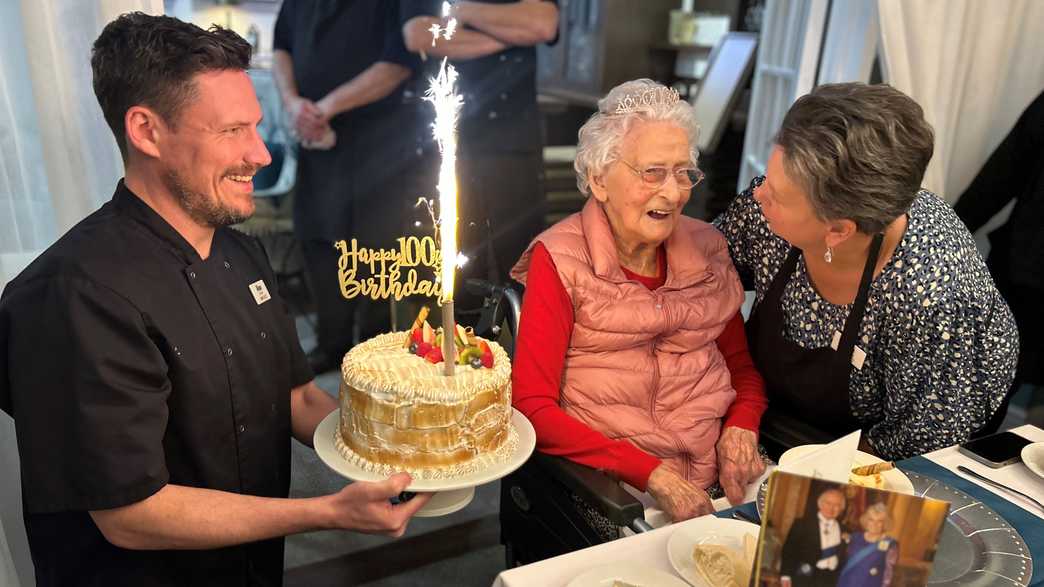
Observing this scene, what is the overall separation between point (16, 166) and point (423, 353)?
116 cm

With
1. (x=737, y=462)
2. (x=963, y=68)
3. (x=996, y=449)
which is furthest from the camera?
(x=963, y=68)

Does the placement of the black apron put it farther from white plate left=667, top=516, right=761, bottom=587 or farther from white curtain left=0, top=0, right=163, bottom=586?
white curtain left=0, top=0, right=163, bottom=586

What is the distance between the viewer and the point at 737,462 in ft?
6.48

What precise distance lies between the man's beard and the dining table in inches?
34.8

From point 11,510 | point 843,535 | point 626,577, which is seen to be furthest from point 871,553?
point 11,510

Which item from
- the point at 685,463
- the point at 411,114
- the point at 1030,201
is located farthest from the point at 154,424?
the point at 1030,201

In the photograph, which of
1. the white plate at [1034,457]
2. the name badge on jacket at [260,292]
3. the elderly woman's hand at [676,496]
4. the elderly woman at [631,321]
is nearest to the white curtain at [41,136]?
the name badge on jacket at [260,292]

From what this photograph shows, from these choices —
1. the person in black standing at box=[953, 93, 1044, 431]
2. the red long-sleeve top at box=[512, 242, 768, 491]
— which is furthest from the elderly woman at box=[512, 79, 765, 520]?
the person in black standing at box=[953, 93, 1044, 431]

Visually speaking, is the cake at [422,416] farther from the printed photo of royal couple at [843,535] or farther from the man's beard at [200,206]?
the printed photo of royal couple at [843,535]

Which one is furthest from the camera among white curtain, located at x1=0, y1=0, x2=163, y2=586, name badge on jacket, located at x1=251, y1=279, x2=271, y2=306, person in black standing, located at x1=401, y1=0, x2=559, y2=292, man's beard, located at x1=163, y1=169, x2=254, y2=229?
person in black standing, located at x1=401, y1=0, x2=559, y2=292

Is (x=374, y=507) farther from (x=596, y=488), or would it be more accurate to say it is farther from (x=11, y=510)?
(x=11, y=510)

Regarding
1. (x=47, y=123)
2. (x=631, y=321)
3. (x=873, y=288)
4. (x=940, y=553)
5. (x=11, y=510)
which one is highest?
(x=47, y=123)

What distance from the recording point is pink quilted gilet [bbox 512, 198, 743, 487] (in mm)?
1949

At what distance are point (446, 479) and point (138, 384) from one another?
570 mm
